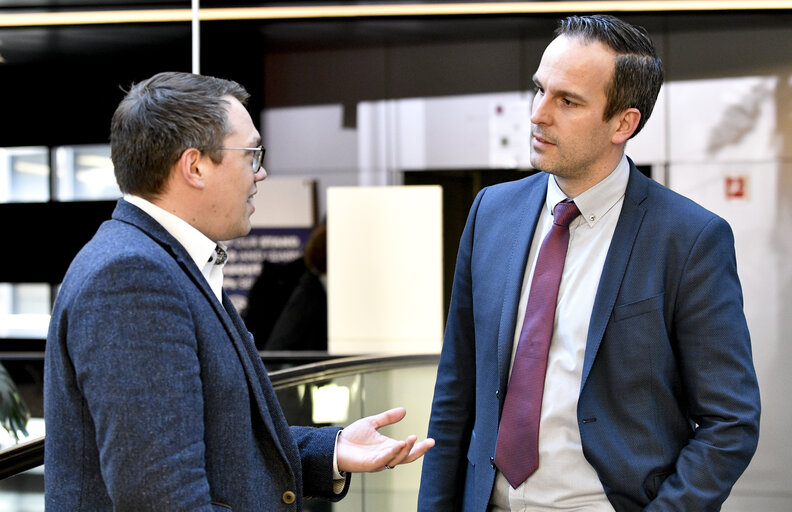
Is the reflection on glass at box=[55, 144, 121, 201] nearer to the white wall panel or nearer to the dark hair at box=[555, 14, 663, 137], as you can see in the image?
the white wall panel

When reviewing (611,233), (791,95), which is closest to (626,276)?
(611,233)

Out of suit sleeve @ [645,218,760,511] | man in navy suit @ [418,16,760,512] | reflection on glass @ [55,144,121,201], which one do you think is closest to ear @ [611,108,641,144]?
man in navy suit @ [418,16,760,512]

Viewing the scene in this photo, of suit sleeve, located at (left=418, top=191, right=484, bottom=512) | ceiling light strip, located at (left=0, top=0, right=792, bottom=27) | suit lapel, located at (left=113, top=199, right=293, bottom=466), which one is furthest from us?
ceiling light strip, located at (left=0, top=0, right=792, bottom=27)

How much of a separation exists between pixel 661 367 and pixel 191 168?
0.98 m

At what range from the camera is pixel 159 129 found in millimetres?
1501

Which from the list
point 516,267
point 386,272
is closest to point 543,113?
point 516,267

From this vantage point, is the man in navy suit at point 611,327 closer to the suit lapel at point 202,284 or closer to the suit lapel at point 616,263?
the suit lapel at point 616,263

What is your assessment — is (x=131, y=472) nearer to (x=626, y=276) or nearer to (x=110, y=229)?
(x=110, y=229)

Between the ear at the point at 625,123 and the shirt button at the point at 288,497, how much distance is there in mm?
983

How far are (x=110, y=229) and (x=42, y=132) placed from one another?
20.6 ft

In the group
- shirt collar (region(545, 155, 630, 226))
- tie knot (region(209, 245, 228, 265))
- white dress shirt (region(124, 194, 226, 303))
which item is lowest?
tie knot (region(209, 245, 228, 265))

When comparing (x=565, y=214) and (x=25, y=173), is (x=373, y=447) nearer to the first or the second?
(x=565, y=214)

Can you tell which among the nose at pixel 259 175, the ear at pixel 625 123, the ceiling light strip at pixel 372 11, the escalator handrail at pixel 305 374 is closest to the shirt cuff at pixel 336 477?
the nose at pixel 259 175

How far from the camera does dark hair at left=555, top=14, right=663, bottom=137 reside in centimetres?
178
